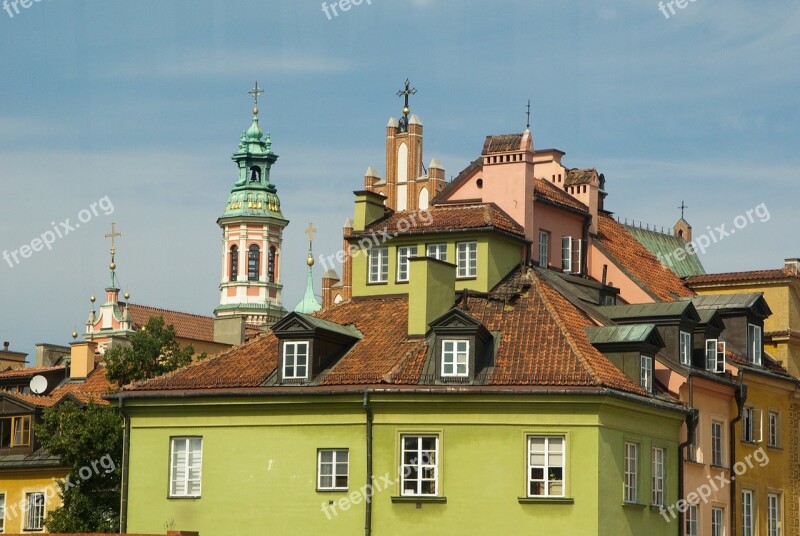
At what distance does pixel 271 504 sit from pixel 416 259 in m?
8.31

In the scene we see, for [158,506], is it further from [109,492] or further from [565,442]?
[565,442]

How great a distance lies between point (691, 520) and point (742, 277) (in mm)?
14160

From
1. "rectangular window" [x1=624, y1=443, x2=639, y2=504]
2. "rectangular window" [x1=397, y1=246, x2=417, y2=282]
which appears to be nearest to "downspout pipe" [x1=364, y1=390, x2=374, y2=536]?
"rectangular window" [x1=624, y1=443, x2=639, y2=504]

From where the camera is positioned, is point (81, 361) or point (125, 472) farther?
point (81, 361)

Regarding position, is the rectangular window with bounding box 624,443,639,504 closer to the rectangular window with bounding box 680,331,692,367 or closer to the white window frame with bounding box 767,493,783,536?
the rectangular window with bounding box 680,331,692,367

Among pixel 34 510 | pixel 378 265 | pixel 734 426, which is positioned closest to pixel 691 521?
pixel 734 426

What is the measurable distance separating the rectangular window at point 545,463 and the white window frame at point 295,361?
7.17 metres

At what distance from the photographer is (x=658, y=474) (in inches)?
2031

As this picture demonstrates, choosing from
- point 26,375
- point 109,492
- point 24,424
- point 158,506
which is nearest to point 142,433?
point 158,506

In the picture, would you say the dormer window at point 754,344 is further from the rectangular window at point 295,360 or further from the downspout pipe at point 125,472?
the downspout pipe at point 125,472

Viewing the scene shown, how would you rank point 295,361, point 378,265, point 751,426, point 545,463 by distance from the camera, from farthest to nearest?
point 751,426, point 378,265, point 295,361, point 545,463

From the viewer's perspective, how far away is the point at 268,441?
50.7m

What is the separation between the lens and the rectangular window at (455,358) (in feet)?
162

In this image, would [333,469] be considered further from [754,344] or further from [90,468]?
[754,344]
